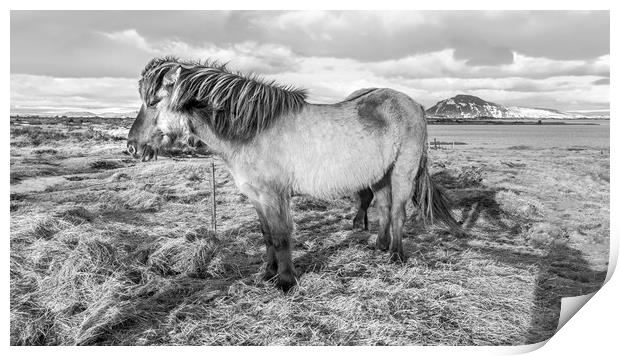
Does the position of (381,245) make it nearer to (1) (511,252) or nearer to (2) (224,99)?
(1) (511,252)

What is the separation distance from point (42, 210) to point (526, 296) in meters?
7.37

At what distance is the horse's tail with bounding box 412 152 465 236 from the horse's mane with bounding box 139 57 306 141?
2242 millimetres

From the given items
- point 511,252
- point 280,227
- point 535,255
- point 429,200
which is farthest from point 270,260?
point 535,255

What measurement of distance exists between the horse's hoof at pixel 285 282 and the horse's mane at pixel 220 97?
1.49 meters

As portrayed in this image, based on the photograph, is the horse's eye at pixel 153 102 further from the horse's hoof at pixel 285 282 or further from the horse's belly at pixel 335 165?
the horse's hoof at pixel 285 282

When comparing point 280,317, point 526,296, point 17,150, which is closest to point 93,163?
point 17,150

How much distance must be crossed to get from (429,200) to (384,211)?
659 millimetres

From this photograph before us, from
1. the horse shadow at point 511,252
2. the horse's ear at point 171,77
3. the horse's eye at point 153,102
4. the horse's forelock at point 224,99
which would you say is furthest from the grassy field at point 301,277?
the horse's ear at point 171,77

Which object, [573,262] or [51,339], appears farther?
[573,262]

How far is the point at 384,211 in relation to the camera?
5223 mm

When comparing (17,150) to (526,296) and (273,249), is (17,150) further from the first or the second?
(526,296)

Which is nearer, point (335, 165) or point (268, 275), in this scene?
point (335, 165)

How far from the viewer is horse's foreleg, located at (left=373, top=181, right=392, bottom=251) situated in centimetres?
514

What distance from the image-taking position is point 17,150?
16.3 metres
